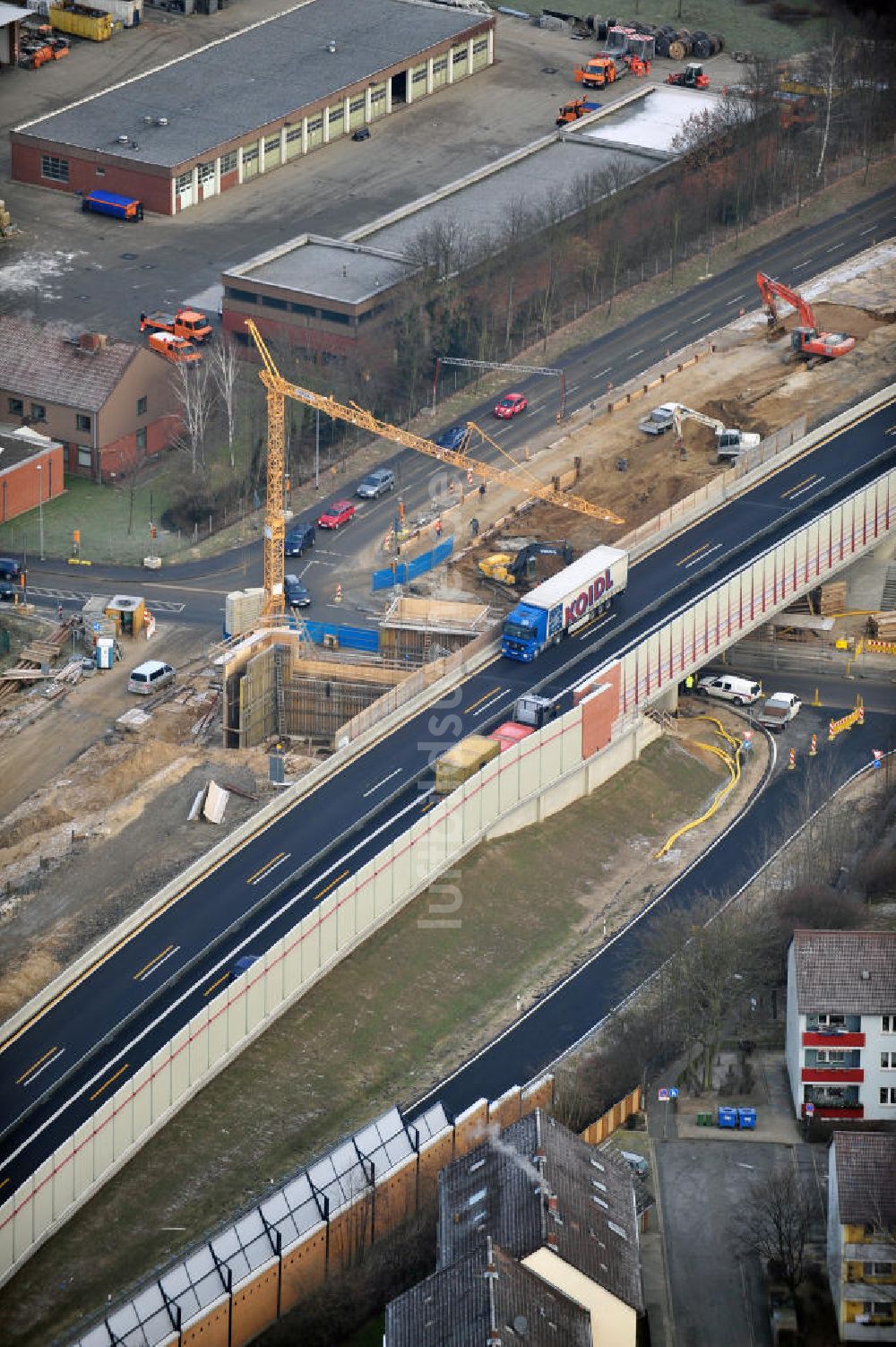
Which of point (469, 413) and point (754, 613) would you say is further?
point (469, 413)

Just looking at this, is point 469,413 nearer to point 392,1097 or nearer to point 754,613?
point 754,613

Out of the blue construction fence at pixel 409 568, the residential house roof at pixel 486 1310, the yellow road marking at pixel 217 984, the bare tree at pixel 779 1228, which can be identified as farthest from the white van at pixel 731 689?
the residential house roof at pixel 486 1310

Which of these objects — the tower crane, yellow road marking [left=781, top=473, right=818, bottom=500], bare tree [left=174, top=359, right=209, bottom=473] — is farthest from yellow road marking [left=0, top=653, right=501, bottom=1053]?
bare tree [left=174, top=359, right=209, bottom=473]

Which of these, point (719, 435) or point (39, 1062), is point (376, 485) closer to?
point (719, 435)

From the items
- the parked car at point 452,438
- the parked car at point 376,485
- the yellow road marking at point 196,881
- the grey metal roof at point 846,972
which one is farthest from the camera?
the parked car at point 452,438

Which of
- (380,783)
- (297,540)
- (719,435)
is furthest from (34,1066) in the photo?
(719,435)

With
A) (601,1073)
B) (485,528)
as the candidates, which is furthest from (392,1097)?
(485,528)

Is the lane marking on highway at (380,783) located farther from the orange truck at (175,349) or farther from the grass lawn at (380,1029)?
the orange truck at (175,349)

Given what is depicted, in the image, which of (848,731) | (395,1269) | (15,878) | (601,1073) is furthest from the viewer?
(848,731)
